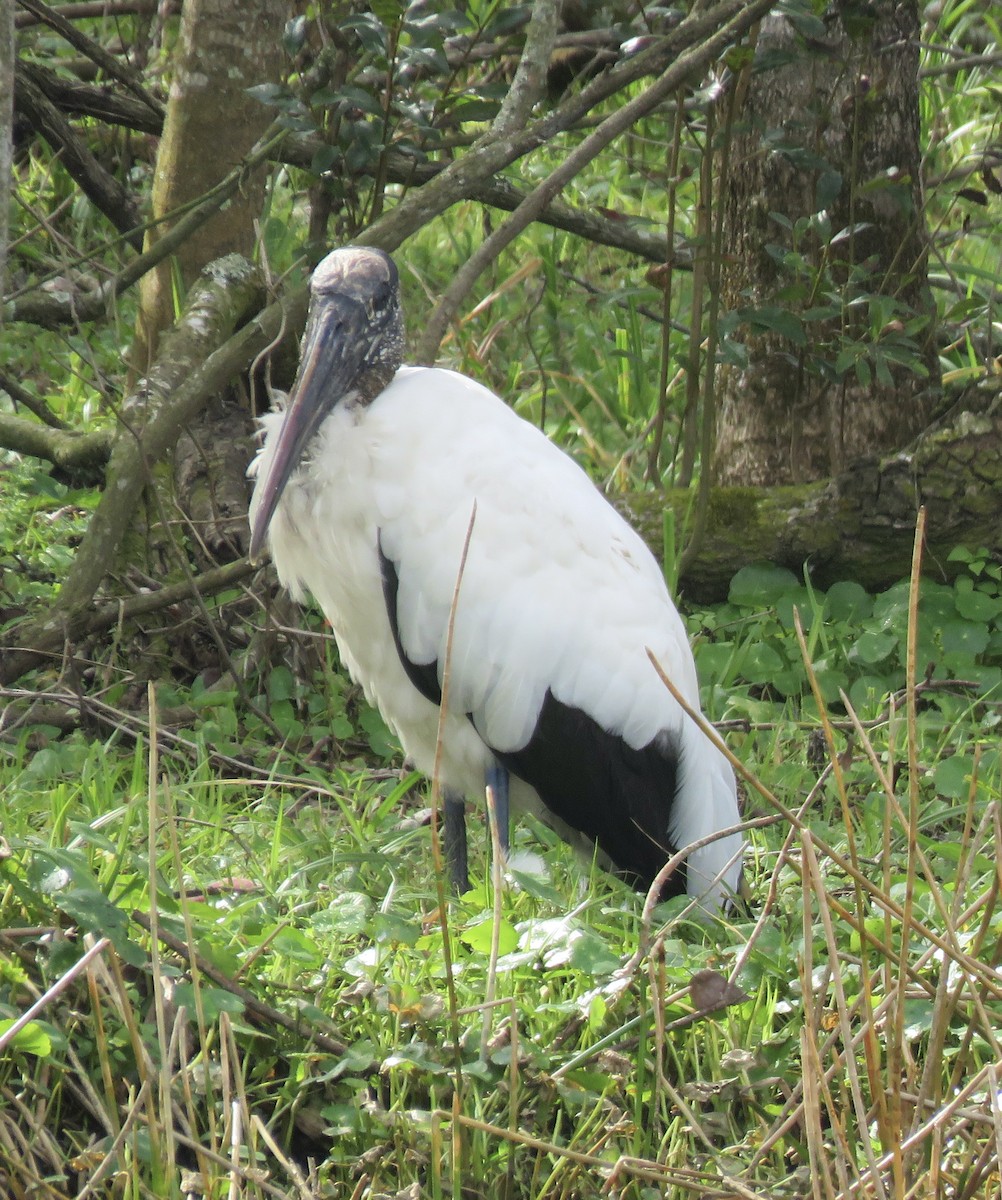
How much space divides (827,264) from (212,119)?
1.82m

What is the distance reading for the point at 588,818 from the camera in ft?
10.8

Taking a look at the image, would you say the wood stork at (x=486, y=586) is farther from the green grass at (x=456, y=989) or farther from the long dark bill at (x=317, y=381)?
the green grass at (x=456, y=989)

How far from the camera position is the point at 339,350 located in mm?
3273

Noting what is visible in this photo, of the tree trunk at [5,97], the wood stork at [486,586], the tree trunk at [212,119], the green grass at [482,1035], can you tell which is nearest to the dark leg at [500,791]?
the wood stork at [486,586]

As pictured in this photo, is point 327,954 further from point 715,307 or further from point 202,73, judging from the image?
point 202,73

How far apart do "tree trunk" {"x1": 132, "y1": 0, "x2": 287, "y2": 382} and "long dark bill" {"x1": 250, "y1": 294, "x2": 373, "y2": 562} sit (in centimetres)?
139

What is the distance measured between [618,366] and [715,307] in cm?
139

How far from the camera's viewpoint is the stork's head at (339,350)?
318 centimetres

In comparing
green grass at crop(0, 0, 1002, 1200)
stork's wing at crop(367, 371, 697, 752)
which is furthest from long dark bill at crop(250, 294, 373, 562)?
green grass at crop(0, 0, 1002, 1200)

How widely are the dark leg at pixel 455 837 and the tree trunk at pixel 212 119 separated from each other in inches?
72.5

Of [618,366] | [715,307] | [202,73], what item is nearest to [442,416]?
[715,307]

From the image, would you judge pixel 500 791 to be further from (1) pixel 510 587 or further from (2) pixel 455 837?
(1) pixel 510 587

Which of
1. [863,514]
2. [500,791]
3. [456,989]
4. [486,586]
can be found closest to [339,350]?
[486,586]

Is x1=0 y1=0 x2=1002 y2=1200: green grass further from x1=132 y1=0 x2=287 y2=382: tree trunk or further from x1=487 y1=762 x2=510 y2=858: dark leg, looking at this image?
x1=132 y1=0 x2=287 y2=382: tree trunk
